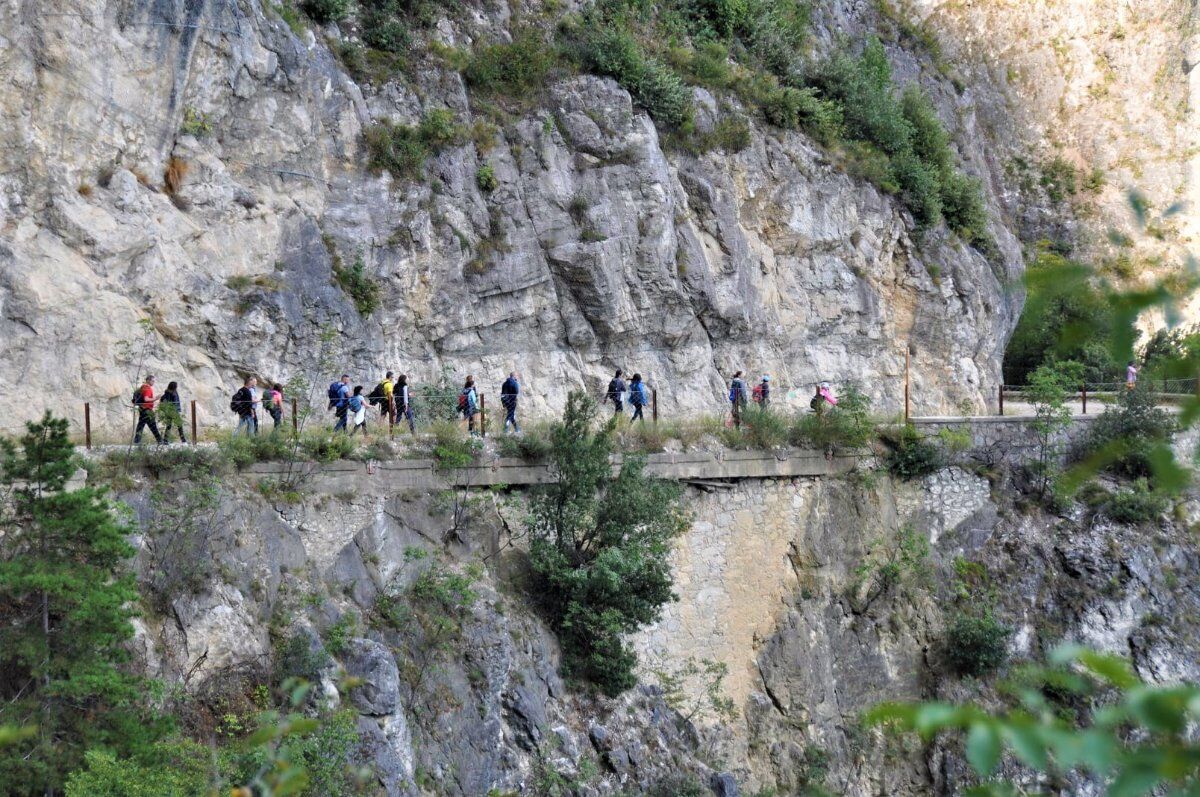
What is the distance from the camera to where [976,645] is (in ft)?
62.4

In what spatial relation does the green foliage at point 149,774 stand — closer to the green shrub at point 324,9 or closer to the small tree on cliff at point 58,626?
the small tree on cliff at point 58,626

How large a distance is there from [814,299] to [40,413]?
14.6m

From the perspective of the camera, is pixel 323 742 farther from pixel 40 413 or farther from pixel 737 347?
pixel 737 347

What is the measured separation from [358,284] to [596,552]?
6066 mm

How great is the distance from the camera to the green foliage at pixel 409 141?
62.8 feet

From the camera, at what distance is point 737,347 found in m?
22.6

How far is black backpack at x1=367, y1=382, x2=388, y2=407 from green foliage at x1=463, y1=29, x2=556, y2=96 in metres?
6.61

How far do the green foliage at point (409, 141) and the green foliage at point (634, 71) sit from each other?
3507 millimetres

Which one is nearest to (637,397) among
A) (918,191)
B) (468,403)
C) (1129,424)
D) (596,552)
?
(468,403)

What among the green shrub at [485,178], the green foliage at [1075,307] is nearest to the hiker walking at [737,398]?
the green shrub at [485,178]

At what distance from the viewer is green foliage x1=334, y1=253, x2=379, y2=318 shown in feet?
60.2

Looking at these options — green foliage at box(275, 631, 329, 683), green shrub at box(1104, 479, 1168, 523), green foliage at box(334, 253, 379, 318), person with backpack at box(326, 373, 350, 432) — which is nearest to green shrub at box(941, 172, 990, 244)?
green shrub at box(1104, 479, 1168, 523)

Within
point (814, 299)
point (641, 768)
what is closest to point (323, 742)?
point (641, 768)

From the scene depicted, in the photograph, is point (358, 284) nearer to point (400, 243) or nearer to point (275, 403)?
point (400, 243)
